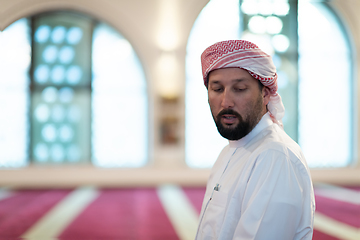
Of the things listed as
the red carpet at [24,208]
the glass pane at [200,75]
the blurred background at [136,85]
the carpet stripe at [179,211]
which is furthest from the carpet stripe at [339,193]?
the red carpet at [24,208]

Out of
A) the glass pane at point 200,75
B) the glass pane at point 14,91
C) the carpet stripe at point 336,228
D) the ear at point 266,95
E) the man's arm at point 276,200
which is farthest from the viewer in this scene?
the glass pane at point 200,75

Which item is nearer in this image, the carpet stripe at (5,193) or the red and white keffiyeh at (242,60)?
the red and white keffiyeh at (242,60)

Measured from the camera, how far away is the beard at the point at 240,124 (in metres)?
1.16

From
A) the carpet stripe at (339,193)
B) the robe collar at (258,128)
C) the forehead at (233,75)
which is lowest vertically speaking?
the carpet stripe at (339,193)

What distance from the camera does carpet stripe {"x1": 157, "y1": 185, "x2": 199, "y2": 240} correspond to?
12.4ft

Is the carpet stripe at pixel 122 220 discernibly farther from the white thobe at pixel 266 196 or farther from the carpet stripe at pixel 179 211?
the white thobe at pixel 266 196

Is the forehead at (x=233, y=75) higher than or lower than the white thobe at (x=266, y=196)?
higher

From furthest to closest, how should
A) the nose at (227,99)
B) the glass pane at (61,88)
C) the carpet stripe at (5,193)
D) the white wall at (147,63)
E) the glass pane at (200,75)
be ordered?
the glass pane at (200,75), the glass pane at (61,88), the white wall at (147,63), the carpet stripe at (5,193), the nose at (227,99)

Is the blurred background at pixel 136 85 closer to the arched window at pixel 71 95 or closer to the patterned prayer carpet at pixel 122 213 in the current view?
the arched window at pixel 71 95

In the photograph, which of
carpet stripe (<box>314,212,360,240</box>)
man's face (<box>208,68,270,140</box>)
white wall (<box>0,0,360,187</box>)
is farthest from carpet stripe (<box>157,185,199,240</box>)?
man's face (<box>208,68,270,140</box>)

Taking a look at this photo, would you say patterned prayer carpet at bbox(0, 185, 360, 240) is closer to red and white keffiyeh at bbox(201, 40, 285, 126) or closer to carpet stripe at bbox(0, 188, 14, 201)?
carpet stripe at bbox(0, 188, 14, 201)

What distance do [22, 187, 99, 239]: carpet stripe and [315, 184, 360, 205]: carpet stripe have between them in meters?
4.30

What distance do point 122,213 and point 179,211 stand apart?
823 millimetres

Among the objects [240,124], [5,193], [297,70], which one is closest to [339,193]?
[297,70]
